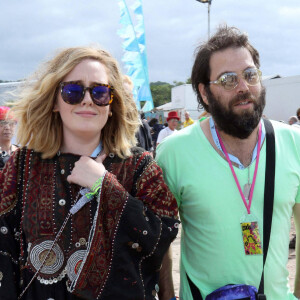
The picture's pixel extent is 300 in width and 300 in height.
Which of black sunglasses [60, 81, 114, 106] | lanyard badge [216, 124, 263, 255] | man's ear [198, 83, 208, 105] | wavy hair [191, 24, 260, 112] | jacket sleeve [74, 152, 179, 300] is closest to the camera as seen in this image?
jacket sleeve [74, 152, 179, 300]

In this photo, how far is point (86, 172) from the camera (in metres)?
1.70

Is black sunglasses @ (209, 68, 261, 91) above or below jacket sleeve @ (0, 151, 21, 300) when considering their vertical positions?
above

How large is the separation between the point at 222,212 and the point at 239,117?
503mm

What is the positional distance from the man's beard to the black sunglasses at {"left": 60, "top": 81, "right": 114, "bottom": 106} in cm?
64

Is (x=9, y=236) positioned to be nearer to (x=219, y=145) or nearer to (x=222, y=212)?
(x=222, y=212)

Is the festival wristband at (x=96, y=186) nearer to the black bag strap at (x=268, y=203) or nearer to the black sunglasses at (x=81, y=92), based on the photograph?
the black sunglasses at (x=81, y=92)

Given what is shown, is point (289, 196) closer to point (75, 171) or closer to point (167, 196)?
point (167, 196)

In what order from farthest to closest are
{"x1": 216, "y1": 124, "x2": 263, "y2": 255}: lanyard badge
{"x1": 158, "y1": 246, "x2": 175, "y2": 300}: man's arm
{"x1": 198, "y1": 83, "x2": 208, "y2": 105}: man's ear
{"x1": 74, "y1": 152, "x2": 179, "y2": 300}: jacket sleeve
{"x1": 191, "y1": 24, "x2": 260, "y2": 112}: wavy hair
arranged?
{"x1": 198, "y1": 83, "x2": 208, "y2": 105}: man's ear
{"x1": 191, "y1": 24, "x2": 260, "y2": 112}: wavy hair
{"x1": 158, "y1": 246, "x2": 175, "y2": 300}: man's arm
{"x1": 216, "y1": 124, "x2": 263, "y2": 255}: lanyard badge
{"x1": 74, "y1": 152, "x2": 179, "y2": 300}: jacket sleeve

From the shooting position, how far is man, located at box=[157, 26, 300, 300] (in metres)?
1.89

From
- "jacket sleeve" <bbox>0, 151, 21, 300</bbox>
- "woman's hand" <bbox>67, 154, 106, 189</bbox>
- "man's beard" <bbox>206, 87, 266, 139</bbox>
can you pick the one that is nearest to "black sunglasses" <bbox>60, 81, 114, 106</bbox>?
"woman's hand" <bbox>67, 154, 106, 189</bbox>

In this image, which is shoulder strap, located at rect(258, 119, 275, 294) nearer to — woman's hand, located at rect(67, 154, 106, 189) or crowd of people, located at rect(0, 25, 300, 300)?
crowd of people, located at rect(0, 25, 300, 300)

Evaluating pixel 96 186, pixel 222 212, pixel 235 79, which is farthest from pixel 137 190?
pixel 235 79

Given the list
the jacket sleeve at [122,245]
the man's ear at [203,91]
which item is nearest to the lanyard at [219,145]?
the man's ear at [203,91]

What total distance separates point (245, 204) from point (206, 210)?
0.65ft
